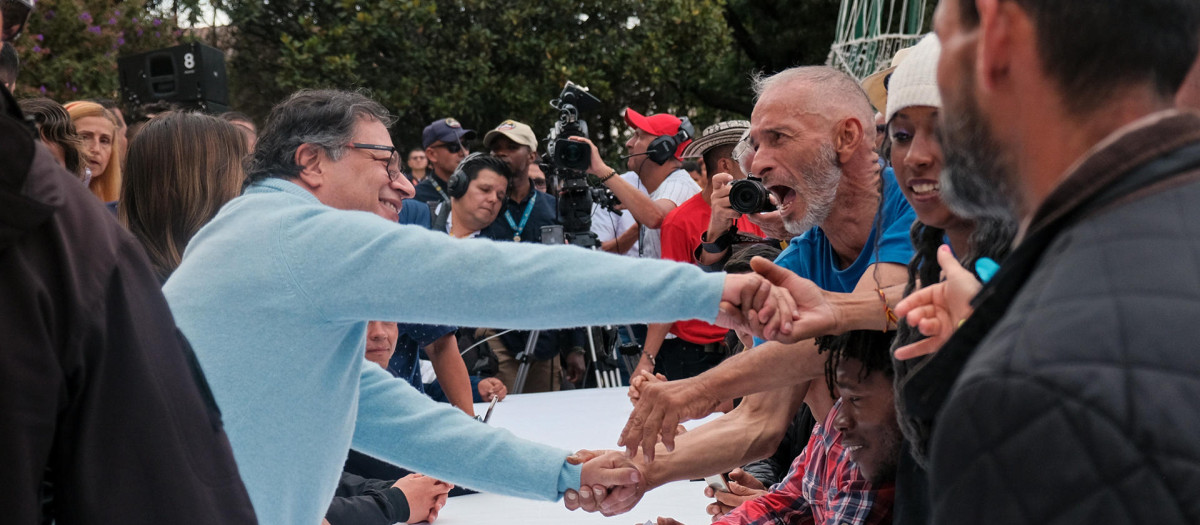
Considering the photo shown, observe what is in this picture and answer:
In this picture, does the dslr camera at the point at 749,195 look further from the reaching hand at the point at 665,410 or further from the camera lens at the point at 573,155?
the camera lens at the point at 573,155

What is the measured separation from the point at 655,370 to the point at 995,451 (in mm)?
4521

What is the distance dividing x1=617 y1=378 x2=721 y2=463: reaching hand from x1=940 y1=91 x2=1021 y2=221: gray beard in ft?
4.80

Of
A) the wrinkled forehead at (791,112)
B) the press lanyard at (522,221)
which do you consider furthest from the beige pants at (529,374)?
the wrinkled forehead at (791,112)

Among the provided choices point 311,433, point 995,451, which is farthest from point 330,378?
point 995,451

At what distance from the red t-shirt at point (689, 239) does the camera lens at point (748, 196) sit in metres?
1.92

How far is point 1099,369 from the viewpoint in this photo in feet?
2.78

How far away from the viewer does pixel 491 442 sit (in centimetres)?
261

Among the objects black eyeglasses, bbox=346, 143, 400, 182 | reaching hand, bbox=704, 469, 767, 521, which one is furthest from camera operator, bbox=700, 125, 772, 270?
black eyeglasses, bbox=346, 143, 400, 182

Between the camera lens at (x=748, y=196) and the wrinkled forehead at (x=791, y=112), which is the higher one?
the wrinkled forehead at (x=791, y=112)

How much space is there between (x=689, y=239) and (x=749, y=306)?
3.14 meters

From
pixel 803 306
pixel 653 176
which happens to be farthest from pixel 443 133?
pixel 803 306

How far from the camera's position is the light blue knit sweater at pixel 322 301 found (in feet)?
6.23

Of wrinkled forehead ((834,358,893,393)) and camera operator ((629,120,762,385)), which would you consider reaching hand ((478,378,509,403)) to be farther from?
wrinkled forehead ((834,358,893,393))

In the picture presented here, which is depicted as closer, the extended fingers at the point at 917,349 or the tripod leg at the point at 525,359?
the extended fingers at the point at 917,349
